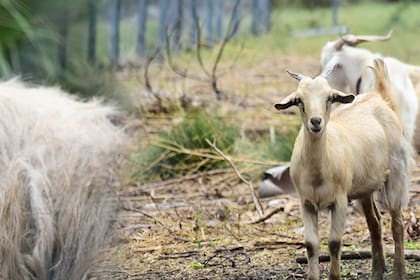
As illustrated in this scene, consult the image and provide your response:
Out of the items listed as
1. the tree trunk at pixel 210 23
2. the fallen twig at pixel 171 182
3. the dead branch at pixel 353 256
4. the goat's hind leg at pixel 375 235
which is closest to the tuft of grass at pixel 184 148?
the fallen twig at pixel 171 182

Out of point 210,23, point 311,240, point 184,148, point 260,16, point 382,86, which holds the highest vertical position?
point 382,86

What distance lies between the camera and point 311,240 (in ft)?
11.9

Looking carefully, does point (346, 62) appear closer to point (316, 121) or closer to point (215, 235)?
point (215, 235)

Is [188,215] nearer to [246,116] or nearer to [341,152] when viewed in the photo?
[341,152]

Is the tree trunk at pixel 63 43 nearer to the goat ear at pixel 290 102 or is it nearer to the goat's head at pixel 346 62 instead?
the goat's head at pixel 346 62

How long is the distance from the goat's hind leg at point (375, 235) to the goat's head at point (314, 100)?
72 cm

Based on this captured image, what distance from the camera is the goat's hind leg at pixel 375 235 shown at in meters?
4.02

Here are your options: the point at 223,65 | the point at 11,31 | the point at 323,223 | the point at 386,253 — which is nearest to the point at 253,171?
the point at 323,223

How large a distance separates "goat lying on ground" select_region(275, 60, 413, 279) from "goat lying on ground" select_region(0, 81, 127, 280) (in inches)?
32.2

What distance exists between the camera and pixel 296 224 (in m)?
5.36

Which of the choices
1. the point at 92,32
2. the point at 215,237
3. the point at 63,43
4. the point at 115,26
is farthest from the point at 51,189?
the point at 115,26

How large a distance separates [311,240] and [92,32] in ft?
16.5

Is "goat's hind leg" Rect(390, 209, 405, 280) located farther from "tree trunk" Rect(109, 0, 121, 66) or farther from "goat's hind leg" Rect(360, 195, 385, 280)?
"tree trunk" Rect(109, 0, 121, 66)

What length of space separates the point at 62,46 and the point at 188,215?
2.32 m
